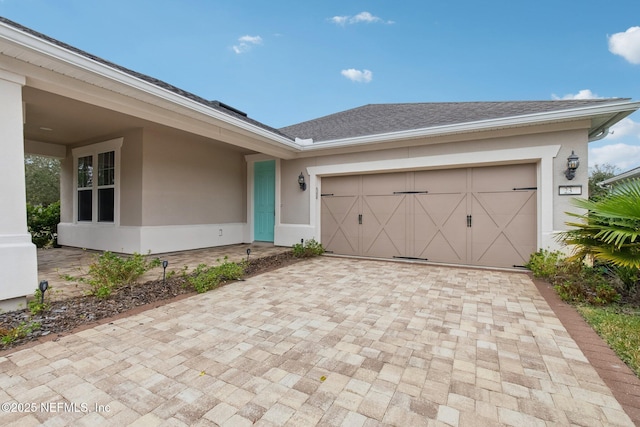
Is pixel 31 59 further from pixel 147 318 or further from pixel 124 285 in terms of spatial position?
pixel 147 318

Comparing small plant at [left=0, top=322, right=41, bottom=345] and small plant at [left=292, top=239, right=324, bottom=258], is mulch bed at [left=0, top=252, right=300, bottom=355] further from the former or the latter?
small plant at [left=292, top=239, right=324, bottom=258]

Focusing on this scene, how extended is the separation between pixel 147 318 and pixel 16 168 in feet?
7.47

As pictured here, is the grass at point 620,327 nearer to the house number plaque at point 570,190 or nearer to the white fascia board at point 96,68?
the house number plaque at point 570,190

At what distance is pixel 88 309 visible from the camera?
3.25 m

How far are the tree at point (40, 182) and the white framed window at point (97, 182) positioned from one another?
34.6 feet

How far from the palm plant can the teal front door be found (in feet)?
22.1

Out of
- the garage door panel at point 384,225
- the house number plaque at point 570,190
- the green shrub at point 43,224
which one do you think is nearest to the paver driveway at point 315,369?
the house number plaque at point 570,190

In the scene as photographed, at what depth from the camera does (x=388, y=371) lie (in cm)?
212

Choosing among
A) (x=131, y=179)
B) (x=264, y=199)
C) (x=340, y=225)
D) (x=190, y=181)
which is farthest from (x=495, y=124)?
(x=131, y=179)

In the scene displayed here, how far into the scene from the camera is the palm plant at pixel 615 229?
10.5 ft

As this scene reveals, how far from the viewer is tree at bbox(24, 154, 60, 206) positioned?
49.7 feet

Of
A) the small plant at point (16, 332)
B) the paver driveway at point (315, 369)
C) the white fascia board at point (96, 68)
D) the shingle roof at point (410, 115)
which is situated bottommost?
the paver driveway at point (315, 369)

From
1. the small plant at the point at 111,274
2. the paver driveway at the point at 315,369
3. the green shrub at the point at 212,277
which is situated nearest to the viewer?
the paver driveway at the point at 315,369

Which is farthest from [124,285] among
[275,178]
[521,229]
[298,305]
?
[521,229]
